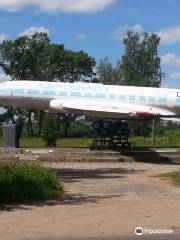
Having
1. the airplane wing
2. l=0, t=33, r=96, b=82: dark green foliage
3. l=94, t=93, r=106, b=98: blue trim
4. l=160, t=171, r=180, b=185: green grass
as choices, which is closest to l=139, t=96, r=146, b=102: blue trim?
the airplane wing

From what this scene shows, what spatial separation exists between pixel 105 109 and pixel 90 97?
116 centimetres

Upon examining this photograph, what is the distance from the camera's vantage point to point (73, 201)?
12.9 m

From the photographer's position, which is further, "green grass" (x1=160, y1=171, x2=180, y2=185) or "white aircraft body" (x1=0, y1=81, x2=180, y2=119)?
"white aircraft body" (x1=0, y1=81, x2=180, y2=119)

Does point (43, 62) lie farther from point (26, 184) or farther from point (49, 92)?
point (26, 184)

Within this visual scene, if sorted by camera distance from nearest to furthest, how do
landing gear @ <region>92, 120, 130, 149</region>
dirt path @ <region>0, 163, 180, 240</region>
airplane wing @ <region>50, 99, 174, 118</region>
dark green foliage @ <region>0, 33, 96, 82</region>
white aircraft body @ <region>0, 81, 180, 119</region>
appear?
1. dirt path @ <region>0, 163, 180, 240</region>
2. airplane wing @ <region>50, 99, 174, 118</region>
3. white aircraft body @ <region>0, 81, 180, 119</region>
4. landing gear @ <region>92, 120, 130, 149</region>
5. dark green foliage @ <region>0, 33, 96, 82</region>

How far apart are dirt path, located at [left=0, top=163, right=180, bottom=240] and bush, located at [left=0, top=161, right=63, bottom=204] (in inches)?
17.5

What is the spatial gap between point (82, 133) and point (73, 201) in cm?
6539

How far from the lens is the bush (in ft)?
41.6

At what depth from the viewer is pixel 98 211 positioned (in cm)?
1146

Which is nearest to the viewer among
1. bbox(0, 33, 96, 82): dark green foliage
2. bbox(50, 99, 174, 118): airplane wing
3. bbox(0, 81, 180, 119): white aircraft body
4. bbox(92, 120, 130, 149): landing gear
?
bbox(50, 99, 174, 118): airplane wing

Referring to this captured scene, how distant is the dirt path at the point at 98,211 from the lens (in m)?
9.49

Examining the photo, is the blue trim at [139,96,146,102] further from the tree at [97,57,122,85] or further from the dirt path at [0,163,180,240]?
the tree at [97,57,122,85]

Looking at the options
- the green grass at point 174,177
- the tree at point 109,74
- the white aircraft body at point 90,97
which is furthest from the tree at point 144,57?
the green grass at point 174,177

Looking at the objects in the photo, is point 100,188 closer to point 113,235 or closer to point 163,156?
point 113,235
